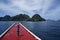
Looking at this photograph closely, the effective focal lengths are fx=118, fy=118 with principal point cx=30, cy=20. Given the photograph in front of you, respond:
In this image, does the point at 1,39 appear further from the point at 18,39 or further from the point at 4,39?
the point at 18,39

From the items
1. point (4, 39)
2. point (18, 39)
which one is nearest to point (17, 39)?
point (18, 39)

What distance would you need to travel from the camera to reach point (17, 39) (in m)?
8.02

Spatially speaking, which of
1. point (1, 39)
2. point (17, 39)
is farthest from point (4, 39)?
point (17, 39)

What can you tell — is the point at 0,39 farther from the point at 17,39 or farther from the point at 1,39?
the point at 17,39

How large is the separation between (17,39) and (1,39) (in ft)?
3.93

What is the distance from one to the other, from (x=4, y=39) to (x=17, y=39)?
1024mm

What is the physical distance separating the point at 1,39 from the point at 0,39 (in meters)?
0.09

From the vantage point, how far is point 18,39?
8.02 meters

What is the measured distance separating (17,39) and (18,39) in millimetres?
68

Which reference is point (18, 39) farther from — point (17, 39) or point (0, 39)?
point (0, 39)

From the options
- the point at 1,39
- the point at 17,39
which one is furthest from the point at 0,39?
the point at 17,39

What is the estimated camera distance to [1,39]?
831 centimetres

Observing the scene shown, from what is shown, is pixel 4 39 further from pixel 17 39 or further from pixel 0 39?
pixel 17 39

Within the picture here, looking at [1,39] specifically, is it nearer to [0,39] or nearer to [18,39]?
[0,39]
